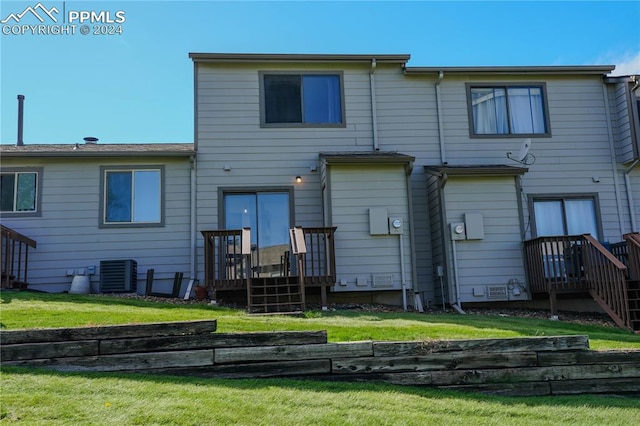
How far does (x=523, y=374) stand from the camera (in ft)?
16.1

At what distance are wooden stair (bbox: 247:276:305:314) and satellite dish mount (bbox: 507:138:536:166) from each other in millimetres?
5564

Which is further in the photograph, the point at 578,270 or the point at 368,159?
the point at 368,159

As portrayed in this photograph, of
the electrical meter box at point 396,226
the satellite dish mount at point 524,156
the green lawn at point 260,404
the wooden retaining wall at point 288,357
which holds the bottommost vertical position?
the green lawn at point 260,404

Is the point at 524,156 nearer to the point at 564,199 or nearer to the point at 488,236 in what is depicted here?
the point at 564,199

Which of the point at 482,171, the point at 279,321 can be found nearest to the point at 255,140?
the point at 482,171

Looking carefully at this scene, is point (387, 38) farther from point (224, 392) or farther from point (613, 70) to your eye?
point (224, 392)

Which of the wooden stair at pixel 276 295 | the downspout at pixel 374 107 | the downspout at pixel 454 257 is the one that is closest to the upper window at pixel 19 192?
the wooden stair at pixel 276 295

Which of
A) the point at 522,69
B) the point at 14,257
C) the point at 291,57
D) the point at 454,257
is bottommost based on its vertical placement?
the point at 454,257

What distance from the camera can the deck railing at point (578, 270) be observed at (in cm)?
918

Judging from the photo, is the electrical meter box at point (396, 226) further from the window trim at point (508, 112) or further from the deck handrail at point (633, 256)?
the deck handrail at point (633, 256)

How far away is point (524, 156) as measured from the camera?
39.5 feet

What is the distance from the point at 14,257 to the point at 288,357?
7.91 metres

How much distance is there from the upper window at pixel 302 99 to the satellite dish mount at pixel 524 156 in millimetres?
3675

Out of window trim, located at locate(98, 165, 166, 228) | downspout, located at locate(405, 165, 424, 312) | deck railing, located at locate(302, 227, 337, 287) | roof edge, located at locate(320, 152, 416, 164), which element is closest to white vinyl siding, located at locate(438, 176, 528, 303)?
downspout, located at locate(405, 165, 424, 312)
